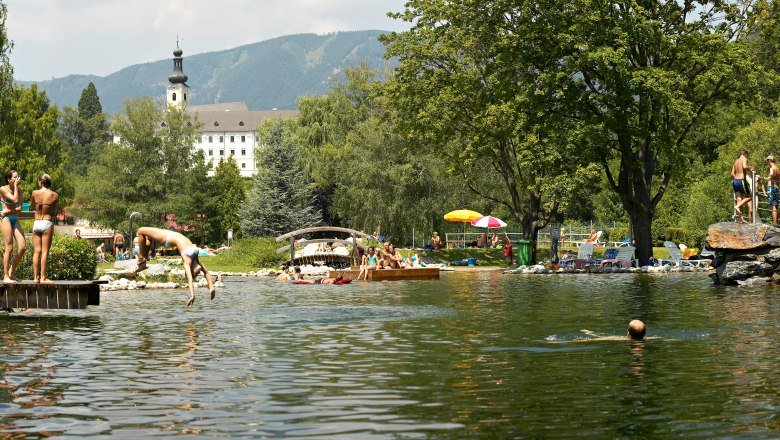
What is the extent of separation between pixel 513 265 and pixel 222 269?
16.5 metres

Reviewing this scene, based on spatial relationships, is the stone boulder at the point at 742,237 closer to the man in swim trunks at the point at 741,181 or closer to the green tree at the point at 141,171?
the man in swim trunks at the point at 741,181

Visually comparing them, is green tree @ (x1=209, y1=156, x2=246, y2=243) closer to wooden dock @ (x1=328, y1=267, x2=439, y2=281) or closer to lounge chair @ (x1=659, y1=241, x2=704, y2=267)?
wooden dock @ (x1=328, y1=267, x2=439, y2=281)

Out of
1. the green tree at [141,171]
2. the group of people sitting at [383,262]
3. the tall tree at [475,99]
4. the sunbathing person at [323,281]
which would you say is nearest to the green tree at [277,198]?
the green tree at [141,171]

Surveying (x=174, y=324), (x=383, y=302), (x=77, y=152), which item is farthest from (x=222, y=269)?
(x=77, y=152)

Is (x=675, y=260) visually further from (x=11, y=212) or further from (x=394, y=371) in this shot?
(x=394, y=371)

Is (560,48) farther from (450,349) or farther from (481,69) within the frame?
(450,349)

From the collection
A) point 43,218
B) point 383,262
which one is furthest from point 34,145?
point 43,218

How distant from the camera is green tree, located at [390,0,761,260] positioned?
148 feet

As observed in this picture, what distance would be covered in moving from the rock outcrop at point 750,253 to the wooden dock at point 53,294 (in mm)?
21838

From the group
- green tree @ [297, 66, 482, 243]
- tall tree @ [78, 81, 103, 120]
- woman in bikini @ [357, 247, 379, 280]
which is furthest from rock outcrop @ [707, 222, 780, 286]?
tall tree @ [78, 81, 103, 120]

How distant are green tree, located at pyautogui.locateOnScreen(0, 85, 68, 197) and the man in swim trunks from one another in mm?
61493

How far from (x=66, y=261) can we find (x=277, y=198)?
4373 centimetres

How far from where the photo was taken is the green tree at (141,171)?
A: 3314 inches

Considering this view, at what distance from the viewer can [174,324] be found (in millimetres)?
21797
